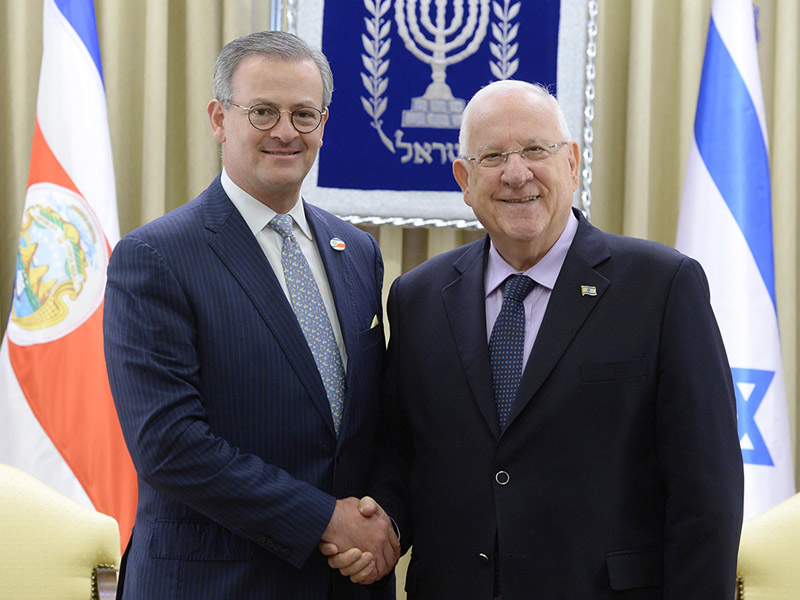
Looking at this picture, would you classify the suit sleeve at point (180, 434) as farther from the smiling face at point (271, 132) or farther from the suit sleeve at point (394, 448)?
the smiling face at point (271, 132)

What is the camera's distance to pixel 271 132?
208 cm

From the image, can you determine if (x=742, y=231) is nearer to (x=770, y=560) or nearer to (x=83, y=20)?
(x=770, y=560)

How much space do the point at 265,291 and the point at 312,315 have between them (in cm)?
15

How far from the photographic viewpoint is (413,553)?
2096 millimetres

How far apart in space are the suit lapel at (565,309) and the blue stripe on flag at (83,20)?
2.19 meters

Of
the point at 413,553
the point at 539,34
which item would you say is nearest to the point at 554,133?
the point at 413,553

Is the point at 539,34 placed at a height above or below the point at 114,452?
above

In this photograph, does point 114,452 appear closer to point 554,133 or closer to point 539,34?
point 554,133

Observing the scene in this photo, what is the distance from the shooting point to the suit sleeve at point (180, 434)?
1840 mm

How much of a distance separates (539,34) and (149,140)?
5.42ft

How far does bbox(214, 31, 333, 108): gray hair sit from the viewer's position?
2096mm

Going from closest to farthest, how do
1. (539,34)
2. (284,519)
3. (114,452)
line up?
(284,519), (114,452), (539,34)

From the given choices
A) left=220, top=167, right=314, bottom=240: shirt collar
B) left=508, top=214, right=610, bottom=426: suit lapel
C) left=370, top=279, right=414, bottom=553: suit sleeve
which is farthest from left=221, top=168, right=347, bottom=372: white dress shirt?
left=508, top=214, right=610, bottom=426: suit lapel

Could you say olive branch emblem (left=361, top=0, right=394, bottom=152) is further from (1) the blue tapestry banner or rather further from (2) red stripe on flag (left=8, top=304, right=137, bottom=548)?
(2) red stripe on flag (left=8, top=304, right=137, bottom=548)
